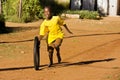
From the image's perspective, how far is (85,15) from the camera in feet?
79.1

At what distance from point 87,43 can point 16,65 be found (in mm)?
4672

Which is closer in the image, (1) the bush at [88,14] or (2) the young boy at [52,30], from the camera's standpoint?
(2) the young boy at [52,30]

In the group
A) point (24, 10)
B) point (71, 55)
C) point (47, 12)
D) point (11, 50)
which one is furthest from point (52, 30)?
point (24, 10)

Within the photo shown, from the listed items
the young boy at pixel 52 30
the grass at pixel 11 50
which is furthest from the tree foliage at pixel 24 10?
the young boy at pixel 52 30

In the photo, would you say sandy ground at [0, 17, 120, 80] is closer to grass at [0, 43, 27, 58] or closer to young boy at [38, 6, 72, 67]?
grass at [0, 43, 27, 58]

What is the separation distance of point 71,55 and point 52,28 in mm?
2328

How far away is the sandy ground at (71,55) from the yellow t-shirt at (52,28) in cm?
81

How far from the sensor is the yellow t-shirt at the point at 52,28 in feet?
36.4

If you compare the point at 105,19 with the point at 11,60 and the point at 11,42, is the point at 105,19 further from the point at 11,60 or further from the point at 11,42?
the point at 11,60

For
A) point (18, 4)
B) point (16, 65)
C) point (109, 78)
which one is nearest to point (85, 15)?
point (18, 4)

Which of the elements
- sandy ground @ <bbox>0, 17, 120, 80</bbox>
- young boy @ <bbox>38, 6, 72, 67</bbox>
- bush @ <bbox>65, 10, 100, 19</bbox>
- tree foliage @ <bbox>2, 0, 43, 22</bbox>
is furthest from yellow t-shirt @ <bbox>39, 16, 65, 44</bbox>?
bush @ <bbox>65, 10, 100, 19</bbox>

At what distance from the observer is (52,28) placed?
36.6 ft

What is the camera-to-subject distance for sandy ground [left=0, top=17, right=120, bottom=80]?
34.2 ft

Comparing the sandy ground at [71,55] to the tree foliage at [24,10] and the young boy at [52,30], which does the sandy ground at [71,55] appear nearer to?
the young boy at [52,30]
